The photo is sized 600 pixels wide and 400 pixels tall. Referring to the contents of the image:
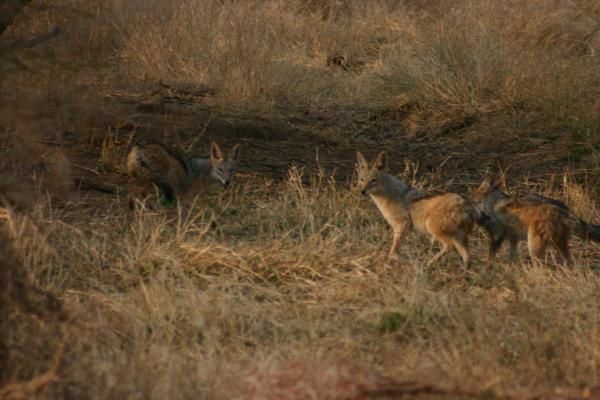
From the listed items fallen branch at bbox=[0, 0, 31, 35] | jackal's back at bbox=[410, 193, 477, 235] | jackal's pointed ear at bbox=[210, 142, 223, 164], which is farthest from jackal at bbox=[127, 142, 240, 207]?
fallen branch at bbox=[0, 0, 31, 35]

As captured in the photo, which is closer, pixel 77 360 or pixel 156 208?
pixel 77 360

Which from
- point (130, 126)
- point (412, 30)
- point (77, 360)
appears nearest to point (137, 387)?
point (77, 360)

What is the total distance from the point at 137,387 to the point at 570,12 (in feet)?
41.8

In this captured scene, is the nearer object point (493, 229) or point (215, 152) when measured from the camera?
point (493, 229)

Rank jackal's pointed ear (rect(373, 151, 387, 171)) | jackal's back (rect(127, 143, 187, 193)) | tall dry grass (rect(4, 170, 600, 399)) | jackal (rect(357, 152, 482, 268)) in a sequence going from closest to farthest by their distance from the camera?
tall dry grass (rect(4, 170, 600, 399)) → jackal (rect(357, 152, 482, 268)) → jackal's pointed ear (rect(373, 151, 387, 171)) → jackal's back (rect(127, 143, 187, 193))

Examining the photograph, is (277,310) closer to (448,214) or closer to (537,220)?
(448,214)

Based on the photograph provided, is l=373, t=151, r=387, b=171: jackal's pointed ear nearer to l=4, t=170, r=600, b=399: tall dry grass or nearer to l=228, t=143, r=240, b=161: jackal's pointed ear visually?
l=4, t=170, r=600, b=399: tall dry grass

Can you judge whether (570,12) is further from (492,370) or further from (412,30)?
(492,370)

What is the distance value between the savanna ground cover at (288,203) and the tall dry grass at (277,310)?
0.02m

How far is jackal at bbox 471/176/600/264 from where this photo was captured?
815 centimetres

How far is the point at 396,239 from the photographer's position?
8430 mm

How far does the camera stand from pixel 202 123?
40.0 ft

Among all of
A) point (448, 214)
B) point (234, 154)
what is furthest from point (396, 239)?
point (234, 154)

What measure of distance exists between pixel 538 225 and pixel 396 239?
1095 mm
